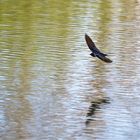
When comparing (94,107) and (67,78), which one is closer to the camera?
(94,107)

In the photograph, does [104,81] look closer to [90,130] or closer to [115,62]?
[115,62]

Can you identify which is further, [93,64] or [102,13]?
[102,13]

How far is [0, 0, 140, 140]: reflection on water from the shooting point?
27.5ft

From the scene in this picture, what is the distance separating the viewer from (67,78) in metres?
10.9

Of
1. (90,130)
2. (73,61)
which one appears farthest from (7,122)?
(73,61)

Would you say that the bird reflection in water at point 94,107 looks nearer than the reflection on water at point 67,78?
No

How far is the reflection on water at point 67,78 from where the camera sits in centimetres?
839

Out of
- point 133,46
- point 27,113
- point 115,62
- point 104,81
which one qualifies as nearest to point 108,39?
point 133,46

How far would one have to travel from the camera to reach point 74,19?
17.5 meters

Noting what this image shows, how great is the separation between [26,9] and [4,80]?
961cm

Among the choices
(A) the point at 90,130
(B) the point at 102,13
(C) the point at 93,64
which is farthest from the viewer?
(B) the point at 102,13

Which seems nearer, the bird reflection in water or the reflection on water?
the reflection on water

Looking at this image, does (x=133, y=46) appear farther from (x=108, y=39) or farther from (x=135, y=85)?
(x=135, y=85)

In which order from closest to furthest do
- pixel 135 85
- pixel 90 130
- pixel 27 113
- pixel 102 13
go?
pixel 90 130 → pixel 27 113 → pixel 135 85 → pixel 102 13
